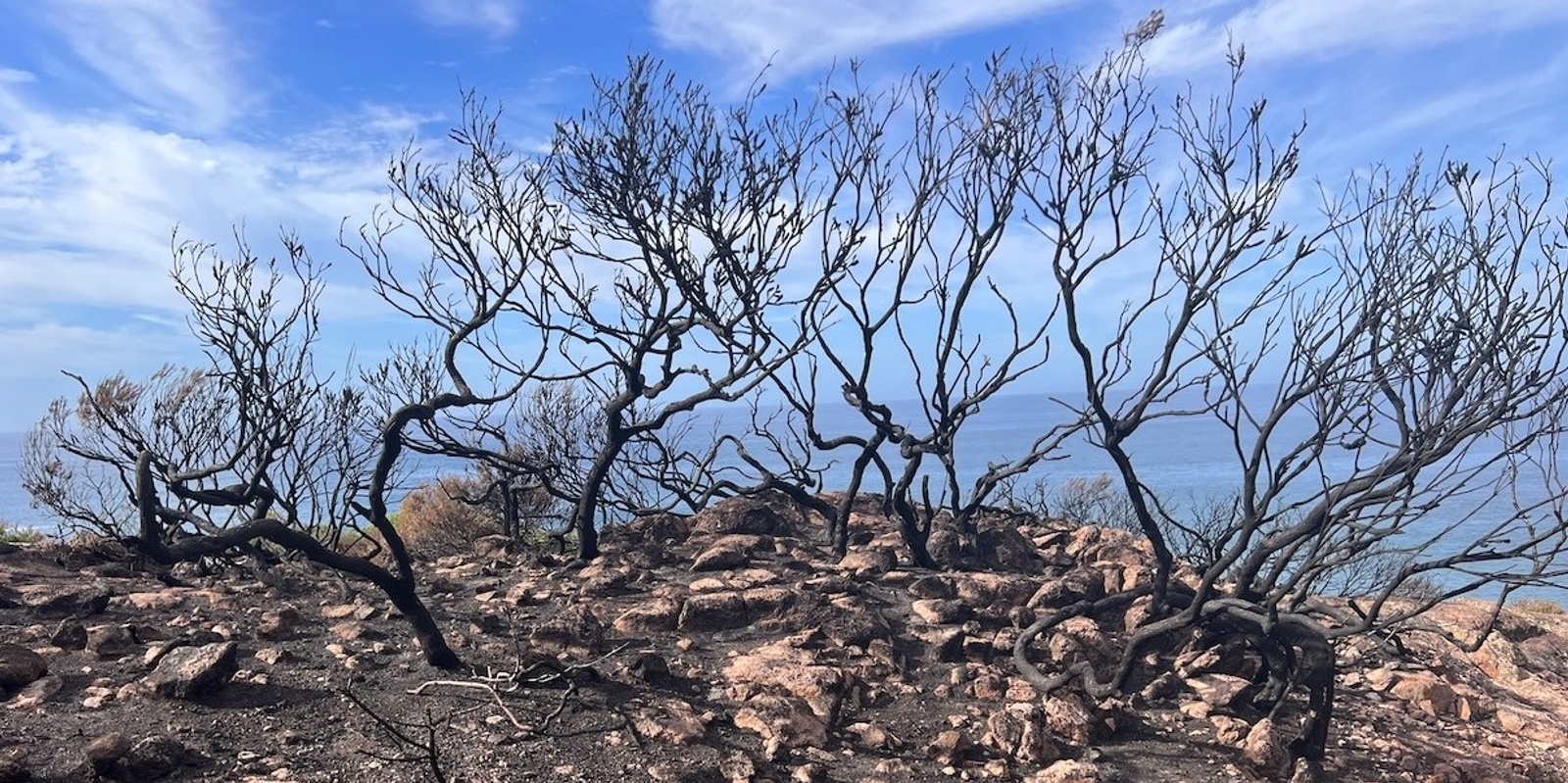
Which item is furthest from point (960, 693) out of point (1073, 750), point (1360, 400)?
point (1360, 400)

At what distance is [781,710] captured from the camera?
5.74m

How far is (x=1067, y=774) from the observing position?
5.18 metres

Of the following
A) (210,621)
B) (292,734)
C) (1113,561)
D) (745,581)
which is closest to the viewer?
(292,734)

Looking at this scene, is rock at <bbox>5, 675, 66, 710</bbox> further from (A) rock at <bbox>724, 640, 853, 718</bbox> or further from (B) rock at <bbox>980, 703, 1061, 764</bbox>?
(B) rock at <bbox>980, 703, 1061, 764</bbox>

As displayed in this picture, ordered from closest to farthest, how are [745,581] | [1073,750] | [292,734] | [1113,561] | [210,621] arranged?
1. [292,734]
2. [1073,750]
3. [210,621]
4. [745,581]
5. [1113,561]

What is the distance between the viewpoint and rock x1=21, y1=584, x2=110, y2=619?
22.4 feet

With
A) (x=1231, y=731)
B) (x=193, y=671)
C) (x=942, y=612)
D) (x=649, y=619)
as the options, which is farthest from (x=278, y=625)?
(x=1231, y=731)

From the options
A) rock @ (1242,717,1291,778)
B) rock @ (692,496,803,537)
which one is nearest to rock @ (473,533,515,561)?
rock @ (692,496,803,537)

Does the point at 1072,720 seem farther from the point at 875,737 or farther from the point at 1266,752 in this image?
the point at 875,737

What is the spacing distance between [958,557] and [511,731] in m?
5.24

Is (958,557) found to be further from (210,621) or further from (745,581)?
(210,621)

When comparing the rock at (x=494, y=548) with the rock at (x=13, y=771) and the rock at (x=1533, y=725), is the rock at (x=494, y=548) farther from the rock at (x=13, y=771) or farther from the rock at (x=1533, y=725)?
the rock at (x=1533, y=725)

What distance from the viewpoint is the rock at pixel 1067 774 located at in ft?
16.9

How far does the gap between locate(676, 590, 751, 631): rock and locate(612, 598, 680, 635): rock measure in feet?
0.19
